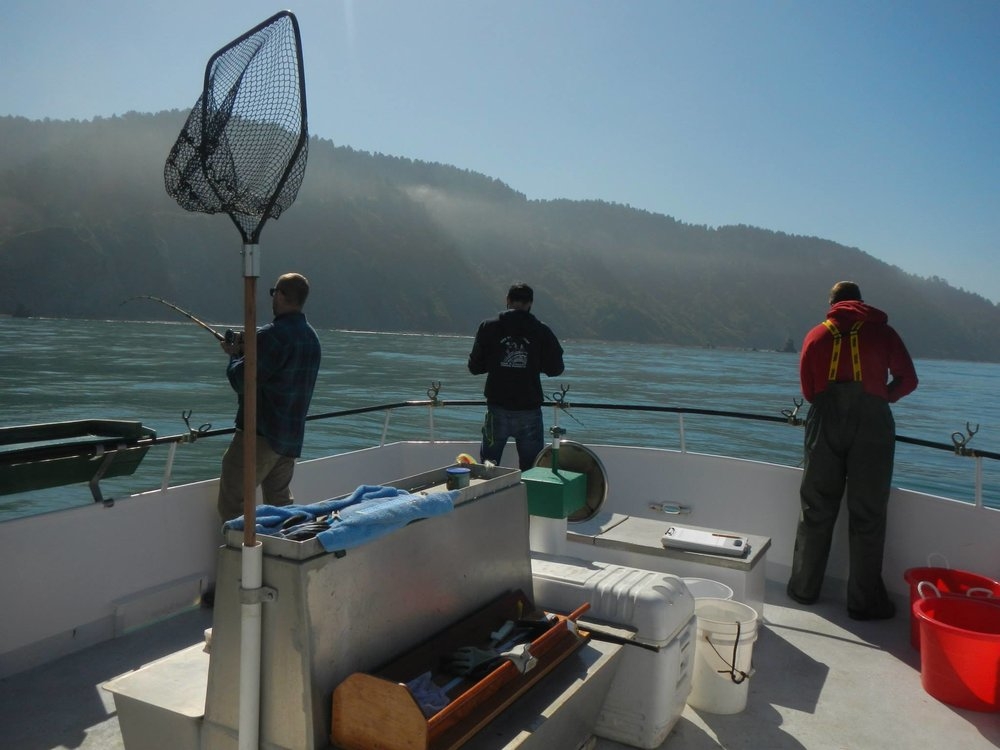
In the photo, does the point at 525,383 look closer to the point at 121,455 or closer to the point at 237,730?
the point at 121,455

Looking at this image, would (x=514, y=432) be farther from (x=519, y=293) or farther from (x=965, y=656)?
(x=965, y=656)

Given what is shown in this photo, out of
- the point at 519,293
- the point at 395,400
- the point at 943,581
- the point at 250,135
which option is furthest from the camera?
the point at 395,400

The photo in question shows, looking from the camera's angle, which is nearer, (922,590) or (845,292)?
(922,590)

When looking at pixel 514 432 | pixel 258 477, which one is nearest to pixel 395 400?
pixel 514 432

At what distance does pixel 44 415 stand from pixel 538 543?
37.9 metres

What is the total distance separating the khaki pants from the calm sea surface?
11.5 m

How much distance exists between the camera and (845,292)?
13.1 feet

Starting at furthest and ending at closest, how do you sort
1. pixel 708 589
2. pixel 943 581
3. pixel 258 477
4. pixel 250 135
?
pixel 943 581 < pixel 258 477 < pixel 708 589 < pixel 250 135

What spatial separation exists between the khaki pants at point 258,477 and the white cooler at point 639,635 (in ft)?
4.63

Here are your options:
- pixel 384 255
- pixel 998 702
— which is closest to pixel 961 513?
pixel 998 702

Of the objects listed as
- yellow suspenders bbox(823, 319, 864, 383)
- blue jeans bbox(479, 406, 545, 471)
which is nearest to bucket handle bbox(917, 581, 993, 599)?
yellow suspenders bbox(823, 319, 864, 383)

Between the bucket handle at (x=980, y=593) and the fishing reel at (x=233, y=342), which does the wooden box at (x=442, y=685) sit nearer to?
the fishing reel at (x=233, y=342)

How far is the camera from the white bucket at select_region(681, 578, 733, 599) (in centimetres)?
327

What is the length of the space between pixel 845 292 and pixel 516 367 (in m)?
1.79
